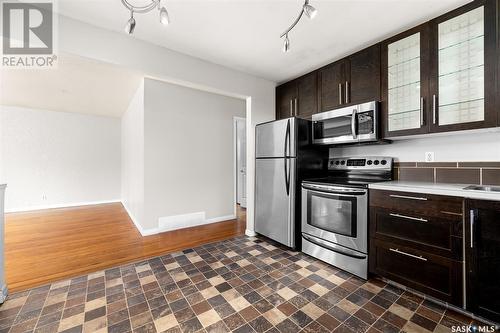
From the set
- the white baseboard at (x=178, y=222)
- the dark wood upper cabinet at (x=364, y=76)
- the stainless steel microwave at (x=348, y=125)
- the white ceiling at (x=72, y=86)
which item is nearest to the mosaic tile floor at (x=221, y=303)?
the white baseboard at (x=178, y=222)

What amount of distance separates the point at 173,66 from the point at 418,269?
323cm

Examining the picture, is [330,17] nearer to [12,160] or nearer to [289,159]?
[289,159]

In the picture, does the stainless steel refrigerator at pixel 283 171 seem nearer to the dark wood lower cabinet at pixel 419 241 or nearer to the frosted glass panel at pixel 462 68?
the dark wood lower cabinet at pixel 419 241

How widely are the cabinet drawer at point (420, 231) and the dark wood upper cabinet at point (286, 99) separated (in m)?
1.95

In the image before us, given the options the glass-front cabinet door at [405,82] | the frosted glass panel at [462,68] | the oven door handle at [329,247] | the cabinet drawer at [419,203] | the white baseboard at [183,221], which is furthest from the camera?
the white baseboard at [183,221]

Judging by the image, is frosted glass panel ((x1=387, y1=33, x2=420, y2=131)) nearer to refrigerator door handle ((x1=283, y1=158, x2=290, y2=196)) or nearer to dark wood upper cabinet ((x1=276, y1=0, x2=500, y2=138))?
dark wood upper cabinet ((x1=276, y1=0, x2=500, y2=138))

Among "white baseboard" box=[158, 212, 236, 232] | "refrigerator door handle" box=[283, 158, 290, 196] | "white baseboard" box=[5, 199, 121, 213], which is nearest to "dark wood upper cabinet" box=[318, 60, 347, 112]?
"refrigerator door handle" box=[283, 158, 290, 196]

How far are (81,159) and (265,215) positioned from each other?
18.3 feet

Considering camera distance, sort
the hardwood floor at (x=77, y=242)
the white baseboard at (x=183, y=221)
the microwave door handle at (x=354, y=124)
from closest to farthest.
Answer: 1. the hardwood floor at (x=77, y=242)
2. the microwave door handle at (x=354, y=124)
3. the white baseboard at (x=183, y=221)

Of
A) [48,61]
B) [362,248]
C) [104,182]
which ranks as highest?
[48,61]

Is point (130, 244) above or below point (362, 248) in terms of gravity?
below

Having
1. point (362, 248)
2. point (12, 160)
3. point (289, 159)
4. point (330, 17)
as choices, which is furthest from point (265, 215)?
point (12, 160)

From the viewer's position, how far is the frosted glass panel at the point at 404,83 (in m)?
2.05

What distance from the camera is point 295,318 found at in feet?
5.13
